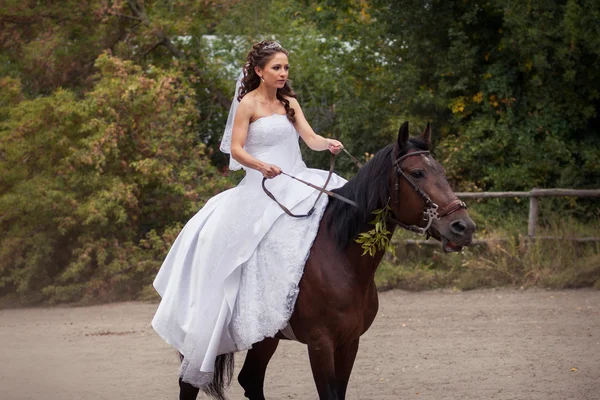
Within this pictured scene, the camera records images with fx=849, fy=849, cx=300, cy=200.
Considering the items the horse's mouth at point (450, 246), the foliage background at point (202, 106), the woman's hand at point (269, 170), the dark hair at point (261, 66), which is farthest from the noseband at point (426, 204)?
the foliage background at point (202, 106)

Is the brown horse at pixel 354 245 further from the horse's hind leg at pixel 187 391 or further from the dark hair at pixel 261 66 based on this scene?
the horse's hind leg at pixel 187 391

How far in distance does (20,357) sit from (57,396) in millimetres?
1968

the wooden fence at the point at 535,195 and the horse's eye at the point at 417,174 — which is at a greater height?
the horse's eye at the point at 417,174

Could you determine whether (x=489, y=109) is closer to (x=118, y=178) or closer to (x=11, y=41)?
(x=118, y=178)

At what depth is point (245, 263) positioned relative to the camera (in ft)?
15.9

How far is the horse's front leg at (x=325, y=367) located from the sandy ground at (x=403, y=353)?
1.74 metres

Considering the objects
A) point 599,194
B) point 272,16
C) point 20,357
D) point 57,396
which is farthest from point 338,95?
point 57,396

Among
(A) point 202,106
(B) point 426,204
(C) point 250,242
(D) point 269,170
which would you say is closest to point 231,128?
(D) point 269,170

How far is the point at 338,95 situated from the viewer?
15453mm

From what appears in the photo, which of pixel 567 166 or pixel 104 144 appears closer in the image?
pixel 104 144

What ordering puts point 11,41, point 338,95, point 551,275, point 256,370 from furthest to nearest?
point 338,95
point 11,41
point 551,275
point 256,370

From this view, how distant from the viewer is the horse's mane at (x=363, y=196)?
14.8 feet

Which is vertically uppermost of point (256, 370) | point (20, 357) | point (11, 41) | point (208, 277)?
point (11, 41)

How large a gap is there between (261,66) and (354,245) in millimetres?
1201
